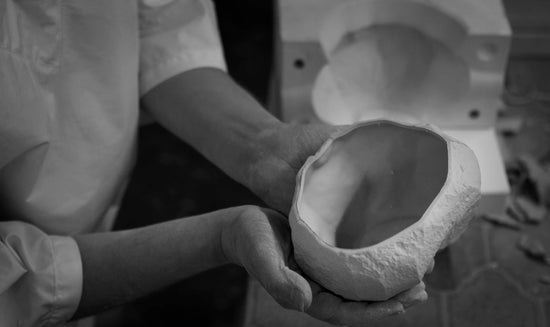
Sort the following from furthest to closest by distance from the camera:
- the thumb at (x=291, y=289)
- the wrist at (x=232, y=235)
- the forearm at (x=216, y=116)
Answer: the forearm at (x=216, y=116) → the wrist at (x=232, y=235) → the thumb at (x=291, y=289)

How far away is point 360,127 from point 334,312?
0.21 m

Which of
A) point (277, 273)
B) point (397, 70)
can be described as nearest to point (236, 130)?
point (277, 273)

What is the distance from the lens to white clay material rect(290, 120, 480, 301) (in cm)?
68

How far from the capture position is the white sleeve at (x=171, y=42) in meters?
0.90

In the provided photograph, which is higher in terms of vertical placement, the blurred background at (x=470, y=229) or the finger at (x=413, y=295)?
the finger at (x=413, y=295)

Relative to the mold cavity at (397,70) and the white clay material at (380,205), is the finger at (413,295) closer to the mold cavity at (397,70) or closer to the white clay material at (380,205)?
the white clay material at (380,205)

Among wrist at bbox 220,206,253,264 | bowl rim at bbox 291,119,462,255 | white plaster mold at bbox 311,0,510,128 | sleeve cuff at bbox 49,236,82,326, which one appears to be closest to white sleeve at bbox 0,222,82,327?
sleeve cuff at bbox 49,236,82,326

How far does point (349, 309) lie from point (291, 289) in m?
0.10

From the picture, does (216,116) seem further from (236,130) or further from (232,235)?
(232,235)

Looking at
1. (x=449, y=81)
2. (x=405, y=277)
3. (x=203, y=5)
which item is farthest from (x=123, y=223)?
(x=405, y=277)

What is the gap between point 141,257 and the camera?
0.81 meters

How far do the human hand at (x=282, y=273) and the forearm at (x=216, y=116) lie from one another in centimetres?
11

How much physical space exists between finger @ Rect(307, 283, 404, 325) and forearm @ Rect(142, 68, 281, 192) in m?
0.20

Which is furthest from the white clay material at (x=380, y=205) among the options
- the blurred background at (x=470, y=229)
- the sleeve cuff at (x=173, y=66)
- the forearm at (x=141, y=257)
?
the blurred background at (x=470, y=229)
